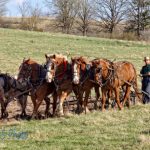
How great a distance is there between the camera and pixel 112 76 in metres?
13.2

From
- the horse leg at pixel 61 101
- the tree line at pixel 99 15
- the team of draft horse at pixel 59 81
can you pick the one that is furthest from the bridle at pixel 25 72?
the tree line at pixel 99 15

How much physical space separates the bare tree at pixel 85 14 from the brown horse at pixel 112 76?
54.2 metres

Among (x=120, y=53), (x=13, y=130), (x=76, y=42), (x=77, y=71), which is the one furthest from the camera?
(x=76, y=42)

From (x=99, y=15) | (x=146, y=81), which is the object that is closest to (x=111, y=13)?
(x=99, y=15)

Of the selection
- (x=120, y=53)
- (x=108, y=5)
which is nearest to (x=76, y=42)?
(x=120, y=53)

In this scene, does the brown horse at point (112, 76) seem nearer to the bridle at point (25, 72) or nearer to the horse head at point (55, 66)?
the horse head at point (55, 66)

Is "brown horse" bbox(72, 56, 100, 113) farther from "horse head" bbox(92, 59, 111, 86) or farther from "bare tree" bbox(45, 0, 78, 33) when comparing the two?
"bare tree" bbox(45, 0, 78, 33)

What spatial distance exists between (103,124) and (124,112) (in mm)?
1892

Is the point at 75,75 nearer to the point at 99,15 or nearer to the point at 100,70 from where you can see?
the point at 100,70

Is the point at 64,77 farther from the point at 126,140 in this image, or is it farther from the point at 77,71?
the point at 126,140

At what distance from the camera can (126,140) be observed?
9.34 metres

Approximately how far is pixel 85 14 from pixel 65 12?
13.6ft

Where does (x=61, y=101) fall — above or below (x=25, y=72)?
below

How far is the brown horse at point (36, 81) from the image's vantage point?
12977 mm
